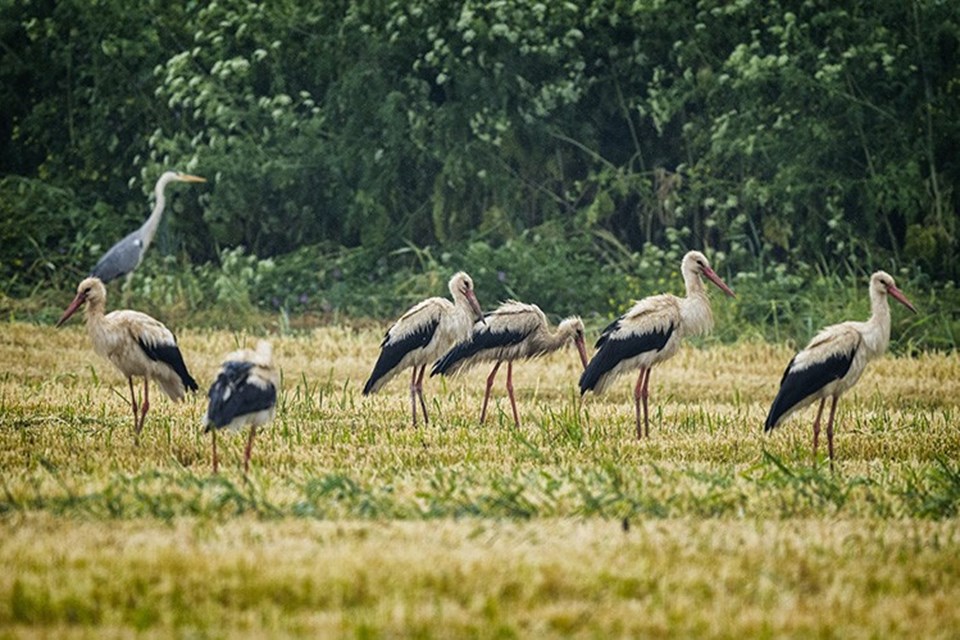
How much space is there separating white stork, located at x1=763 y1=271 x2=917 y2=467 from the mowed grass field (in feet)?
0.98

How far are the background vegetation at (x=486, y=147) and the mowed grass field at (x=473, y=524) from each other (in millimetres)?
6082

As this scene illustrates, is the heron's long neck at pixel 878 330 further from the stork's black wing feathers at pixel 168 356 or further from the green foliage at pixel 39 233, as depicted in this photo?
the green foliage at pixel 39 233

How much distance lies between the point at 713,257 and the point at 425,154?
137 inches

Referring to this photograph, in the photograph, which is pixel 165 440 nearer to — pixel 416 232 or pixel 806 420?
pixel 806 420

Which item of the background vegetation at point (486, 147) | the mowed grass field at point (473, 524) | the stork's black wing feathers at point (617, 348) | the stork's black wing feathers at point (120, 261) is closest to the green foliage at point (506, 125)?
the background vegetation at point (486, 147)

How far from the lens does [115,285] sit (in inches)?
751

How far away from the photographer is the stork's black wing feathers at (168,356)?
10.7 m

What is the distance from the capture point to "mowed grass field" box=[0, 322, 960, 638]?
5.63 m

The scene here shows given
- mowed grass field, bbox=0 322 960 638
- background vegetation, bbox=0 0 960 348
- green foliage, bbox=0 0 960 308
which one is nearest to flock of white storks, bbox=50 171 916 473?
mowed grass field, bbox=0 322 960 638

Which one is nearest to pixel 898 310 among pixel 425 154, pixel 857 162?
pixel 857 162

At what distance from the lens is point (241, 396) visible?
862cm

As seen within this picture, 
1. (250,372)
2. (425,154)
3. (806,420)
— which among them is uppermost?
(425,154)

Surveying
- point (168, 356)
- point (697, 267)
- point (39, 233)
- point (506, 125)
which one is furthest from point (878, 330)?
point (39, 233)

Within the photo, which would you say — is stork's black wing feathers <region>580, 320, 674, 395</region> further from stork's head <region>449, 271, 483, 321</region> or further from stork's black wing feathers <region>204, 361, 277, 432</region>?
stork's black wing feathers <region>204, 361, 277, 432</region>
